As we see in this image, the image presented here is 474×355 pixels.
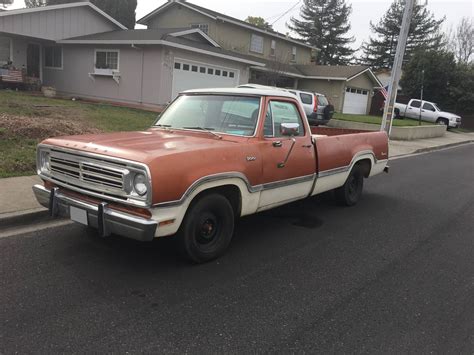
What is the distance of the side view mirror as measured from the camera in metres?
5.05

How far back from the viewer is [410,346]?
3.18 meters

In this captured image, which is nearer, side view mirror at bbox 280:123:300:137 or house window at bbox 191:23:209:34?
side view mirror at bbox 280:123:300:137

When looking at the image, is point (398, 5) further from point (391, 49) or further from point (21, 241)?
point (21, 241)

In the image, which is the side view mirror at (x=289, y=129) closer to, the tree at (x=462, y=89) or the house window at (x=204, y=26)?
the house window at (x=204, y=26)

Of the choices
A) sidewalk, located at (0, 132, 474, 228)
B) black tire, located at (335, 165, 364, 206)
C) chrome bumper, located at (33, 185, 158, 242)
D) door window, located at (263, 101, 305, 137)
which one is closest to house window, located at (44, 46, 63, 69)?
sidewalk, located at (0, 132, 474, 228)

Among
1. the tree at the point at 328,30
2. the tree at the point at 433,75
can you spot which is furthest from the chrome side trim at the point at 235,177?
the tree at the point at 328,30

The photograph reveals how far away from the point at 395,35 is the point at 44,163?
62184 mm

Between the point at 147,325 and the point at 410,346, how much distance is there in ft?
6.48

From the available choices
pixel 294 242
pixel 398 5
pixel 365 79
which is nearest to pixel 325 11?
pixel 398 5

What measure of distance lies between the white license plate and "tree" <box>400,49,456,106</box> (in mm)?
34259

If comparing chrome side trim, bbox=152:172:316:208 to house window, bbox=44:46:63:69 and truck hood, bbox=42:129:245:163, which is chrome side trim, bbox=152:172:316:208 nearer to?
truck hood, bbox=42:129:245:163

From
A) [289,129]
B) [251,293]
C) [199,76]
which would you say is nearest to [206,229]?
[251,293]

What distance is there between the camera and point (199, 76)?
Result: 20375 mm

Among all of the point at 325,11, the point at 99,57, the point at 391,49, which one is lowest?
the point at 99,57
